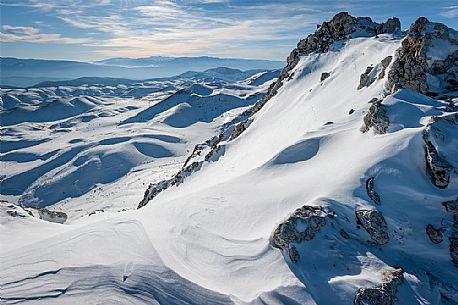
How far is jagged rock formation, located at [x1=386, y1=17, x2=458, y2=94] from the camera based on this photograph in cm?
1891

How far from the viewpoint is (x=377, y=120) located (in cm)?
1489

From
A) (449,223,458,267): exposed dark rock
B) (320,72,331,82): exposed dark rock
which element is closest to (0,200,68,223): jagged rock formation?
(449,223,458,267): exposed dark rock

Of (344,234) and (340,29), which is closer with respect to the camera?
(344,234)

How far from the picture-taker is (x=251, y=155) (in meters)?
23.5

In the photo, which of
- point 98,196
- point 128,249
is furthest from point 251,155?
point 98,196

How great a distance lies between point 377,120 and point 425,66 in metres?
7.29

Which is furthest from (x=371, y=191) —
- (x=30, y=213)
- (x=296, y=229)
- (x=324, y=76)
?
(x=30, y=213)

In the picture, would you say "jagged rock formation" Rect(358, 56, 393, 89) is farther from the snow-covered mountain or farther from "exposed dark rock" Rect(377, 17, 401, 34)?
"exposed dark rock" Rect(377, 17, 401, 34)

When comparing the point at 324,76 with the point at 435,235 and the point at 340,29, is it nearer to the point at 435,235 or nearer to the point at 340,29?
the point at 340,29

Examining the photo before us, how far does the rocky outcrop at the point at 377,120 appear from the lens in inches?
576

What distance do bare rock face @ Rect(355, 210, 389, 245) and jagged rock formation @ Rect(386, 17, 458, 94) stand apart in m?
10.2

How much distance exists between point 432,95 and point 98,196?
162 feet

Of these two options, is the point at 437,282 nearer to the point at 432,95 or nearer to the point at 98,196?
the point at 432,95

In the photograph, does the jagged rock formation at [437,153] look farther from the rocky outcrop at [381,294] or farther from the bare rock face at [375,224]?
the rocky outcrop at [381,294]
